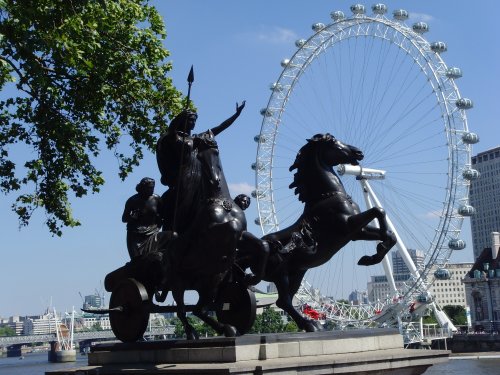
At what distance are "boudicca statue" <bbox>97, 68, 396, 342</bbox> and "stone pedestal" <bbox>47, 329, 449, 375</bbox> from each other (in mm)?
665

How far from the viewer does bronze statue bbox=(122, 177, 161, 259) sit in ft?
40.9

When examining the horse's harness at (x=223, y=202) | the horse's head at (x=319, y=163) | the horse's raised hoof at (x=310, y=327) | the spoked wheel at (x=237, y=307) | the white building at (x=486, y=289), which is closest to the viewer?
the horse's harness at (x=223, y=202)

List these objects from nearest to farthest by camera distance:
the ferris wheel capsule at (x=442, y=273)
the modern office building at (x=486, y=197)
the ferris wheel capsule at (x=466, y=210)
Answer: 1. the ferris wheel capsule at (x=466, y=210)
2. the ferris wheel capsule at (x=442, y=273)
3. the modern office building at (x=486, y=197)

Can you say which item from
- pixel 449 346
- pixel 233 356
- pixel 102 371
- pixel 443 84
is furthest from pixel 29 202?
pixel 449 346

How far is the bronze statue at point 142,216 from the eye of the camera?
12.5 meters

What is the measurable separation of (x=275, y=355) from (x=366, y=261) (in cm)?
311

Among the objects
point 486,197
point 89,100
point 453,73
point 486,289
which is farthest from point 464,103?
point 486,197

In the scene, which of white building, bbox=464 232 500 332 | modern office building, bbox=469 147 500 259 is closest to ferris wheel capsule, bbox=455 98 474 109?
white building, bbox=464 232 500 332

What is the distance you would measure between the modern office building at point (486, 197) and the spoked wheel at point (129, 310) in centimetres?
12651

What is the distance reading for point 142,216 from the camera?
12484mm

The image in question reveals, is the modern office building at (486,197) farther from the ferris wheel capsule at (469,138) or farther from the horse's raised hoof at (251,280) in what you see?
the horse's raised hoof at (251,280)

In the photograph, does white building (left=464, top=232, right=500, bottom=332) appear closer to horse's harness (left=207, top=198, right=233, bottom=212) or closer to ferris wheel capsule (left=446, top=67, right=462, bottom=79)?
ferris wheel capsule (left=446, top=67, right=462, bottom=79)

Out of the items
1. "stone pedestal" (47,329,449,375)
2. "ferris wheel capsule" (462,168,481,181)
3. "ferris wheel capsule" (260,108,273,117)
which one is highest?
"ferris wheel capsule" (260,108,273,117)

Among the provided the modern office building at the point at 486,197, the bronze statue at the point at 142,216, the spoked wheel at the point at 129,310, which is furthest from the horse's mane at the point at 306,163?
the modern office building at the point at 486,197
